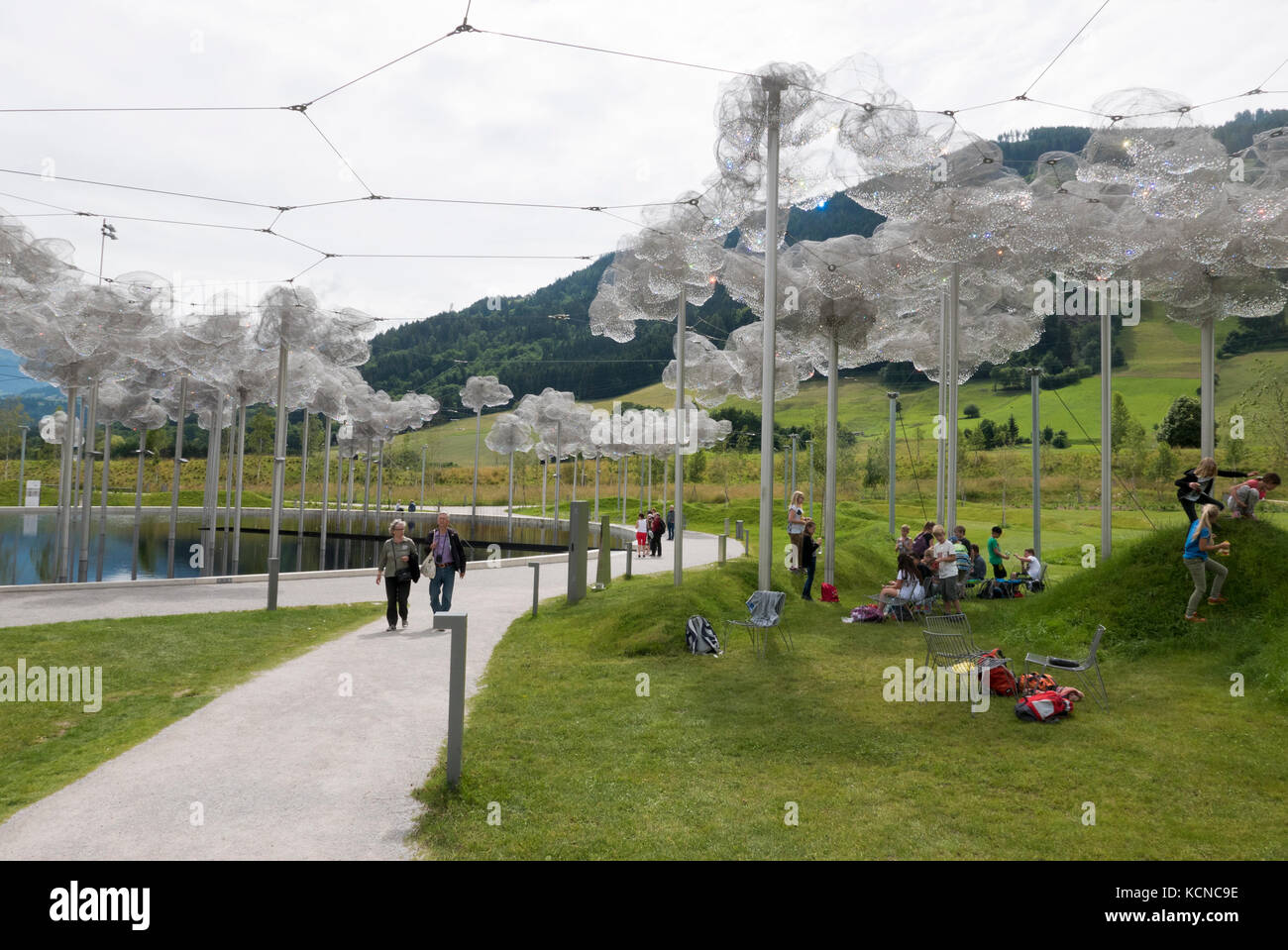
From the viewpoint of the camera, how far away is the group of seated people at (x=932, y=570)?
15.1 m

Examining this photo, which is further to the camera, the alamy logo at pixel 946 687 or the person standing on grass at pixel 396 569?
the person standing on grass at pixel 396 569

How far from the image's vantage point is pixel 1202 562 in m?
11.1

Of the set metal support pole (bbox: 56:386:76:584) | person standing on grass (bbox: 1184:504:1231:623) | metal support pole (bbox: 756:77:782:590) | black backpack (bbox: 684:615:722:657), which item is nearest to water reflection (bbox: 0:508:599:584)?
metal support pole (bbox: 56:386:76:584)

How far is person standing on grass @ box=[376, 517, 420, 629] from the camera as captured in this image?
1260 centimetres

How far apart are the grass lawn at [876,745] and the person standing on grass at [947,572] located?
2.34 m

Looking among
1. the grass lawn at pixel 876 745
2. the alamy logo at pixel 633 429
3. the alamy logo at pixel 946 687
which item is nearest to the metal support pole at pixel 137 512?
the grass lawn at pixel 876 745

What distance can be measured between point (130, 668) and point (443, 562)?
16.2 ft

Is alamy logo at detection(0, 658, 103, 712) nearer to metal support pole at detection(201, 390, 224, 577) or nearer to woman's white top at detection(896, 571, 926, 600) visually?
woman's white top at detection(896, 571, 926, 600)

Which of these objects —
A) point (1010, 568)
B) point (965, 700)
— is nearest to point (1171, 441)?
point (1010, 568)

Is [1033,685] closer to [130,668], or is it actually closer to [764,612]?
[764,612]

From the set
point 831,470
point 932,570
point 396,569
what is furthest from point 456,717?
point 831,470

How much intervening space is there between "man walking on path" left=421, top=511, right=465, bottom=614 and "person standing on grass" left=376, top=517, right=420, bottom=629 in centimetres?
57

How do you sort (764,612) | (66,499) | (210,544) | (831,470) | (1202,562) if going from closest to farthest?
(1202,562)
(764,612)
(831,470)
(66,499)
(210,544)
